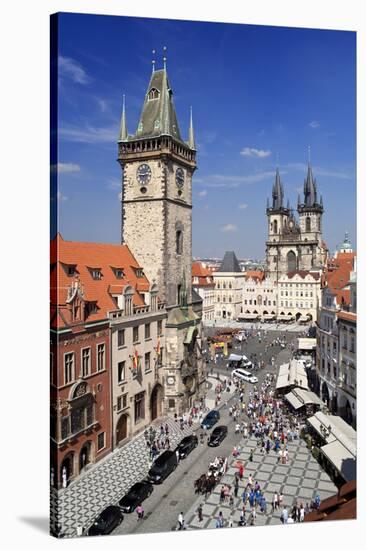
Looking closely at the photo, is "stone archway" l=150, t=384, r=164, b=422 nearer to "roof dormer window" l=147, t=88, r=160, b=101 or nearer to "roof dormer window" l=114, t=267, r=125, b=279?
"roof dormer window" l=114, t=267, r=125, b=279

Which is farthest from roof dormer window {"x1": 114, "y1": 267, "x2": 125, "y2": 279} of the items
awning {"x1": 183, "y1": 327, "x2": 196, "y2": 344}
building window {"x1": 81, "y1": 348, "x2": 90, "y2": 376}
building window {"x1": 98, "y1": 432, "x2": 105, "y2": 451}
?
building window {"x1": 98, "y1": 432, "x2": 105, "y2": 451}

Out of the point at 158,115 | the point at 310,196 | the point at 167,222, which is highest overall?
the point at 158,115

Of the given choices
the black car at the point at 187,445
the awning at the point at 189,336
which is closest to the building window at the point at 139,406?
the black car at the point at 187,445

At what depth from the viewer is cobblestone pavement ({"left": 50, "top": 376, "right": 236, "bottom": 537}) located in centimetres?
1970

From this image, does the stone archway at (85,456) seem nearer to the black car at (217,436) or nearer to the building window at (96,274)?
the black car at (217,436)

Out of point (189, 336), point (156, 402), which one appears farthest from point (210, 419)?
point (189, 336)

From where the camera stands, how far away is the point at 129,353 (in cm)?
2697

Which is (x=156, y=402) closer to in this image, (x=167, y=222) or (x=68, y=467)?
(x=68, y=467)

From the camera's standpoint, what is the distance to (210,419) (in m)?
30.9

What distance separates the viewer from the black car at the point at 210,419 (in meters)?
30.4

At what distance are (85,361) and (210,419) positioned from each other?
1107 cm

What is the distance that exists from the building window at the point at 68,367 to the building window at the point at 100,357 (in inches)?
107

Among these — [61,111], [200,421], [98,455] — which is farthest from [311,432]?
Answer: [61,111]

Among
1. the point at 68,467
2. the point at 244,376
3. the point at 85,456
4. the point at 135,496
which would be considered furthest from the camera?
the point at 244,376
